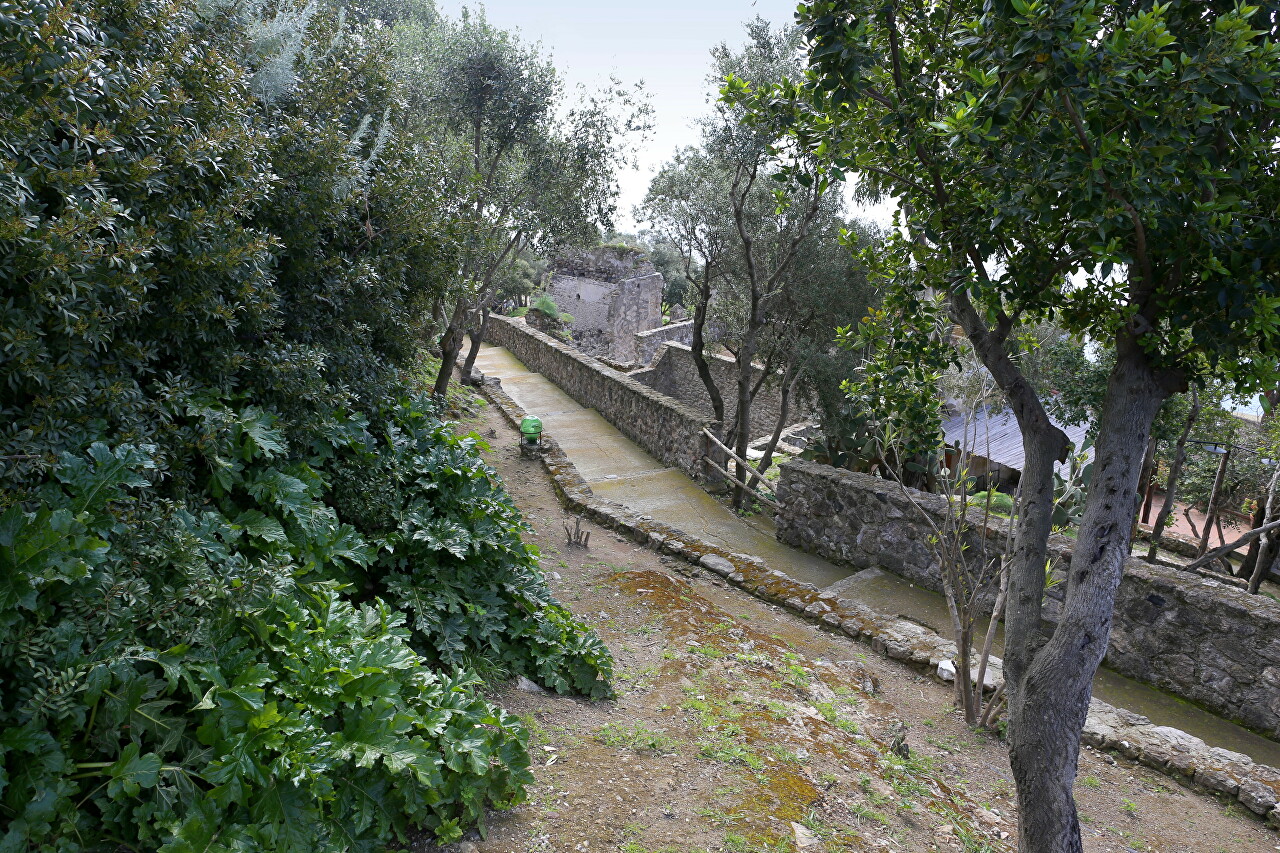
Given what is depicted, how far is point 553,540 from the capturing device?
29.0 feet

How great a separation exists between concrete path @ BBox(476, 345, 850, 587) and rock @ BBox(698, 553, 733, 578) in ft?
3.77

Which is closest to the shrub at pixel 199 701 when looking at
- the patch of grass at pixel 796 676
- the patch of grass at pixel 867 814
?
the patch of grass at pixel 867 814

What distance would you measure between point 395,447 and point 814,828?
3.36 m

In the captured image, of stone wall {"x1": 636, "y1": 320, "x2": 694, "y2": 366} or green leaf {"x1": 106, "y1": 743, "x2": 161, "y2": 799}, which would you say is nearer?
green leaf {"x1": 106, "y1": 743, "x2": 161, "y2": 799}

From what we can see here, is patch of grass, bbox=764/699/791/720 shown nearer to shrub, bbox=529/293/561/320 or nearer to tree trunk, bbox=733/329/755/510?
tree trunk, bbox=733/329/755/510

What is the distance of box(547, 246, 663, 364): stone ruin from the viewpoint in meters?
32.9

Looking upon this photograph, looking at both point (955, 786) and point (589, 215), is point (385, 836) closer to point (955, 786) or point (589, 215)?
point (955, 786)

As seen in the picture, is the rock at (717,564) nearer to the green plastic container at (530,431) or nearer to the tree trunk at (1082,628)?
the green plastic container at (530,431)

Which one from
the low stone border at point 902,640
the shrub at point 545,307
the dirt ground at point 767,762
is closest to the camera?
the dirt ground at point 767,762

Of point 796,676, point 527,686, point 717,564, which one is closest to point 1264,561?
point 717,564

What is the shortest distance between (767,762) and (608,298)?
30137 mm

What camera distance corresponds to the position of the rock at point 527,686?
4.54m

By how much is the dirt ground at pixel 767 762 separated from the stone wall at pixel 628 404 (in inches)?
264

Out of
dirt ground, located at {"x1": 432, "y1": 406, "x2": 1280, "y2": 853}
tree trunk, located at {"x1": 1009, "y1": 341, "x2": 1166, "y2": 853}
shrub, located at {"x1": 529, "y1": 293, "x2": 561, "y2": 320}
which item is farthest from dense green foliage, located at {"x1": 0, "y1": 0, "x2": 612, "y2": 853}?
shrub, located at {"x1": 529, "y1": 293, "x2": 561, "y2": 320}
